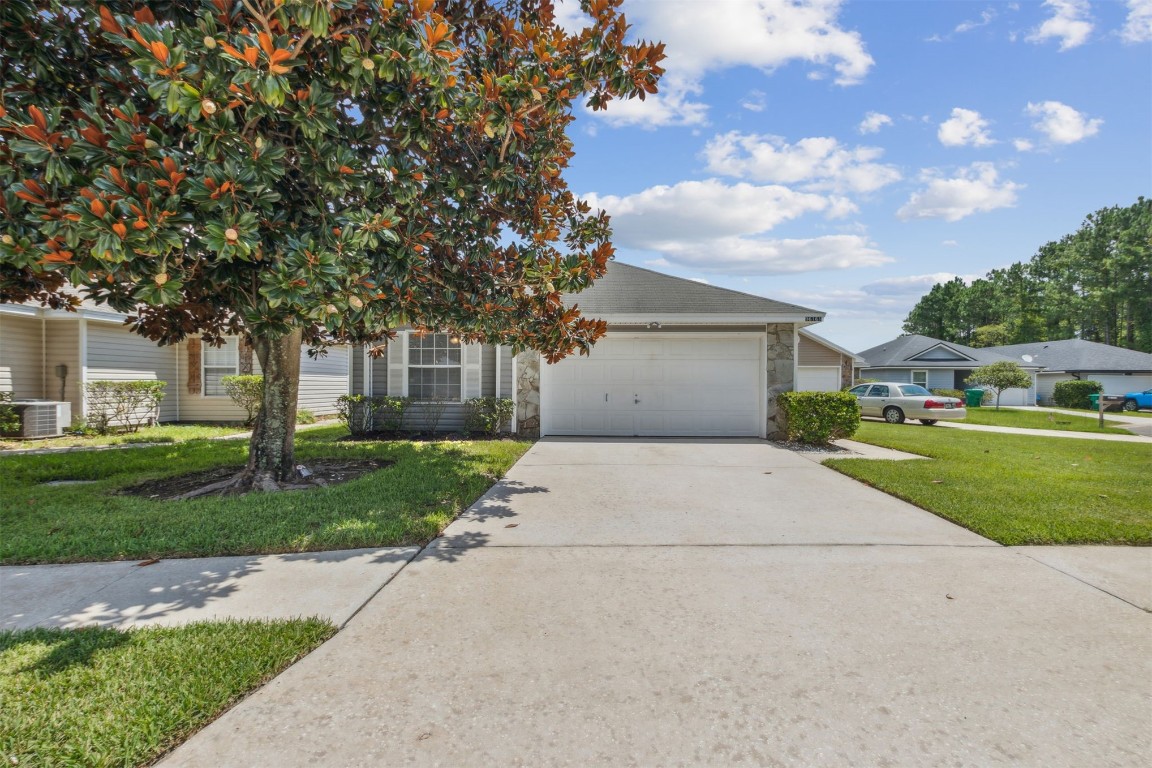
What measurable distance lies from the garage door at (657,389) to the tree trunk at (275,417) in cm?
537

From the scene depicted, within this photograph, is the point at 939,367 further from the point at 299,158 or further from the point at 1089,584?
the point at 299,158

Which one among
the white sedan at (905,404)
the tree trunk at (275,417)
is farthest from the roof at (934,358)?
the tree trunk at (275,417)

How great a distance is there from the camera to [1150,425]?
17.3 meters

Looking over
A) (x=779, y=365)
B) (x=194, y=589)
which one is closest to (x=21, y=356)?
(x=194, y=589)

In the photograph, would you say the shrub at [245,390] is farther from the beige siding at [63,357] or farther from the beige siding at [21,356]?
the beige siding at [21,356]

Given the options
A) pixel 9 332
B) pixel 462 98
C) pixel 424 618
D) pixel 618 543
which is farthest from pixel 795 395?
pixel 9 332

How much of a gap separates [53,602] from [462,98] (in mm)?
4597

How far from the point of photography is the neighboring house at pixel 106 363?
36.1 ft

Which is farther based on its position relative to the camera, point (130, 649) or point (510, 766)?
point (130, 649)

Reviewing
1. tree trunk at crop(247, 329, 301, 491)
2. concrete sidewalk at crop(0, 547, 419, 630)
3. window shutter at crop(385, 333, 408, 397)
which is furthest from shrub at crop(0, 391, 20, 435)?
concrete sidewalk at crop(0, 547, 419, 630)

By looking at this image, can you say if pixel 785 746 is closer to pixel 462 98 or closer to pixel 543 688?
pixel 543 688

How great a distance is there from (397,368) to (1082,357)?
3936cm

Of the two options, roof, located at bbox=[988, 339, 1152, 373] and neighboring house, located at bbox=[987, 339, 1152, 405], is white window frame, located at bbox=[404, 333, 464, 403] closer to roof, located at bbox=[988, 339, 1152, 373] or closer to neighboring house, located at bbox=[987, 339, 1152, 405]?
neighboring house, located at bbox=[987, 339, 1152, 405]

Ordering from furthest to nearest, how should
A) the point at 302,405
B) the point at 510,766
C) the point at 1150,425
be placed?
the point at 1150,425 < the point at 302,405 < the point at 510,766
